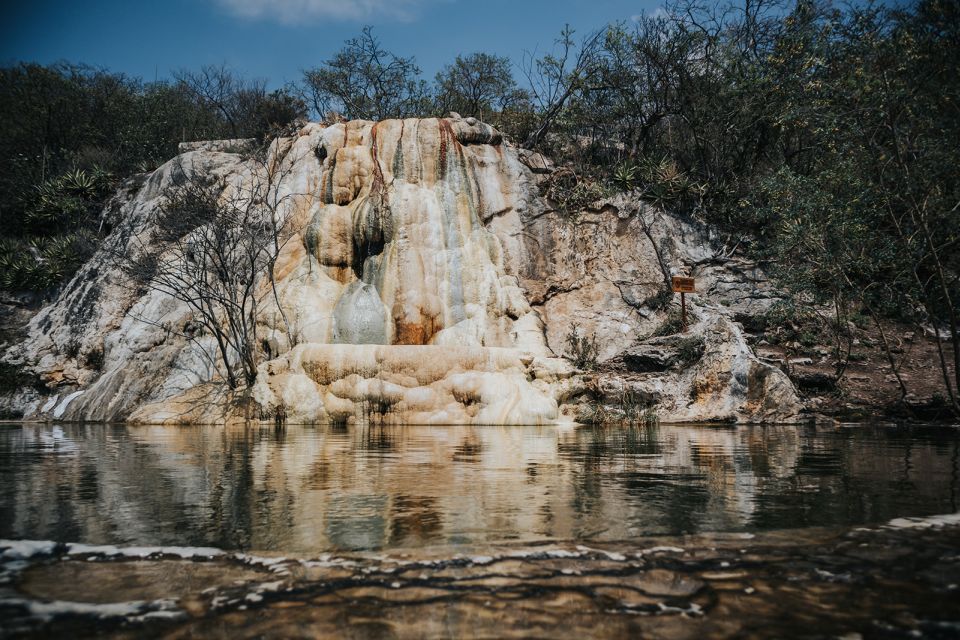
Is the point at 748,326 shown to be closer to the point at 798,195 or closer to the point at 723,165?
the point at 798,195

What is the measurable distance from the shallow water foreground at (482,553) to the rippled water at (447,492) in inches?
0.9

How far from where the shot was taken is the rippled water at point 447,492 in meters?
2.58

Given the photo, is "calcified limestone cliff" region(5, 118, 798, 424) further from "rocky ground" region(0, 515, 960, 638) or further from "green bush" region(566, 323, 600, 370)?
"rocky ground" region(0, 515, 960, 638)

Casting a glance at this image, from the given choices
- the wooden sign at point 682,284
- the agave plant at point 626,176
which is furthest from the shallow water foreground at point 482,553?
the agave plant at point 626,176

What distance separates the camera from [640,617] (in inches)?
62.3

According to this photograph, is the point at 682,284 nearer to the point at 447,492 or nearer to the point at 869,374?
the point at 869,374

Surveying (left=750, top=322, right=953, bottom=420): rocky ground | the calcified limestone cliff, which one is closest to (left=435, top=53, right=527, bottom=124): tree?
the calcified limestone cliff

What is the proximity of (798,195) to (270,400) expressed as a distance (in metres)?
13.1

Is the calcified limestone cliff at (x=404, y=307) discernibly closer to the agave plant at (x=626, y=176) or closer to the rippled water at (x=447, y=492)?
the agave plant at (x=626, y=176)

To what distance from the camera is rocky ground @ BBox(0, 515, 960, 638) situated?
4.95 ft

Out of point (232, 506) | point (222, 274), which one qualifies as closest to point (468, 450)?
point (232, 506)

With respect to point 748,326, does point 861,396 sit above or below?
below

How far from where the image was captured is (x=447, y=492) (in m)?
3.58

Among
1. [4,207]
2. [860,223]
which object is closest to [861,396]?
[860,223]
